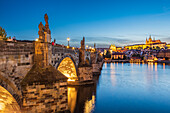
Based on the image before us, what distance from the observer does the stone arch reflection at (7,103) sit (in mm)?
9828

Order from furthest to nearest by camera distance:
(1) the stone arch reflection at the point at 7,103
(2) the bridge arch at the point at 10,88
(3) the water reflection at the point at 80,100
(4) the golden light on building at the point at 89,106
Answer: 1. (3) the water reflection at the point at 80,100
2. (4) the golden light on building at the point at 89,106
3. (1) the stone arch reflection at the point at 7,103
4. (2) the bridge arch at the point at 10,88

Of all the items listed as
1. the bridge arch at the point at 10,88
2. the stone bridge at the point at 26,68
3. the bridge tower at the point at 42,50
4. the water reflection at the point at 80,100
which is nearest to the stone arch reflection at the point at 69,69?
the water reflection at the point at 80,100

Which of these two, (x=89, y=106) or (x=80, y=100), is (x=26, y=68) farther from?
(x=80, y=100)

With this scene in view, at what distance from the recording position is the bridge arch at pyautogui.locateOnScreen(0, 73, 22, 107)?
8914 millimetres

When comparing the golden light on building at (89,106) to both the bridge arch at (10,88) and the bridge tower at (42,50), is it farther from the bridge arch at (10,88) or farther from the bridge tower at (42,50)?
the bridge arch at (10,88)

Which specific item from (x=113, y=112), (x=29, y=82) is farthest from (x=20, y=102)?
(x=113, y=112)

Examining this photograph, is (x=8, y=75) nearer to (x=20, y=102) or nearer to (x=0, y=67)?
(x=0, y=67)

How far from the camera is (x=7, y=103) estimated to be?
35.4ft

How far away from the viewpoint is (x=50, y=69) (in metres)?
12.5

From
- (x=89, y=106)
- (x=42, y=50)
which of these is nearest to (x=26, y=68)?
(x=42, y=50)

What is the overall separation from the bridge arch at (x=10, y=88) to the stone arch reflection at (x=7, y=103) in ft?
0.90

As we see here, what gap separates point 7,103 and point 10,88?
212 cm

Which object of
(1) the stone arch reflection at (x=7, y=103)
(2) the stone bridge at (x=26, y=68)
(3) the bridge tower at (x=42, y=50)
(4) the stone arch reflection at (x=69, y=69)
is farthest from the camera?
(4) the stone arch reflection at (x=69, y=69)

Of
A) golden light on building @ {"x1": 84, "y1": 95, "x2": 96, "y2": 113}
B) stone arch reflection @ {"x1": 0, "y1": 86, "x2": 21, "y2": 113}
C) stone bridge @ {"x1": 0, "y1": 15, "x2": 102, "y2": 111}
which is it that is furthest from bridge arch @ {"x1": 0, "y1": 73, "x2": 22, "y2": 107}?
golden light on building @ {"x1": 84, "y1": 95, "x2": 96, "y2": 113}
